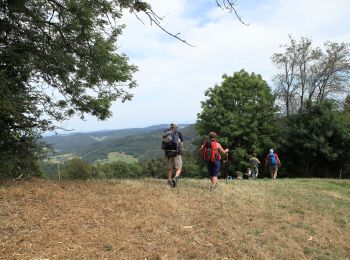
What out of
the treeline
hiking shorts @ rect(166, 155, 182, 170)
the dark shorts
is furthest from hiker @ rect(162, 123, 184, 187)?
the treeline

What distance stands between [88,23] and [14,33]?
1995 mm

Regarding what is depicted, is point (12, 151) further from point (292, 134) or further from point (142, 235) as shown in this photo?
point (292, 134)

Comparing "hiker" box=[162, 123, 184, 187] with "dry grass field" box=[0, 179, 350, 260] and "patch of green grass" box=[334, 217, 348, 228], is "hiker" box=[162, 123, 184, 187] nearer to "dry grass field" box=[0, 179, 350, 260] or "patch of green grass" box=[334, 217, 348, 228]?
"dry grass field" box=[0, 179, 350, 260]

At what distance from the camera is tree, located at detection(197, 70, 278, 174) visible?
40438 mm

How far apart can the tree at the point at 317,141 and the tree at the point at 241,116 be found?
2.21 metres

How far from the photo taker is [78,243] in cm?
676

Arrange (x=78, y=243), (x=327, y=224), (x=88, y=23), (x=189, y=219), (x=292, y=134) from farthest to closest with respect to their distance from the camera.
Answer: (x=292, y=134), (x=327, y=224), (x=88, y=23), (x=189, y=219), (x=78, y=243)

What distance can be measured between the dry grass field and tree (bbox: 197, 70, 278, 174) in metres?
28.6

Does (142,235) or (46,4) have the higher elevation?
(46,4)

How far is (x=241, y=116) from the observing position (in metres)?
42.1

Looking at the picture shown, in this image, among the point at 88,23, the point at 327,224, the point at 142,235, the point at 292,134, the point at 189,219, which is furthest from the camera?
→ the point at 292,134

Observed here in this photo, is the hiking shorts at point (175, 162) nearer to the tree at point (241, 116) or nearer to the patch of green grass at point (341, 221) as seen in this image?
the patch of green grass at point (341, 221)

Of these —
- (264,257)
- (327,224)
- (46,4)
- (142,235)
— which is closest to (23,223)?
(142,235)

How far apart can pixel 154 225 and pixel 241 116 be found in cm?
3497
